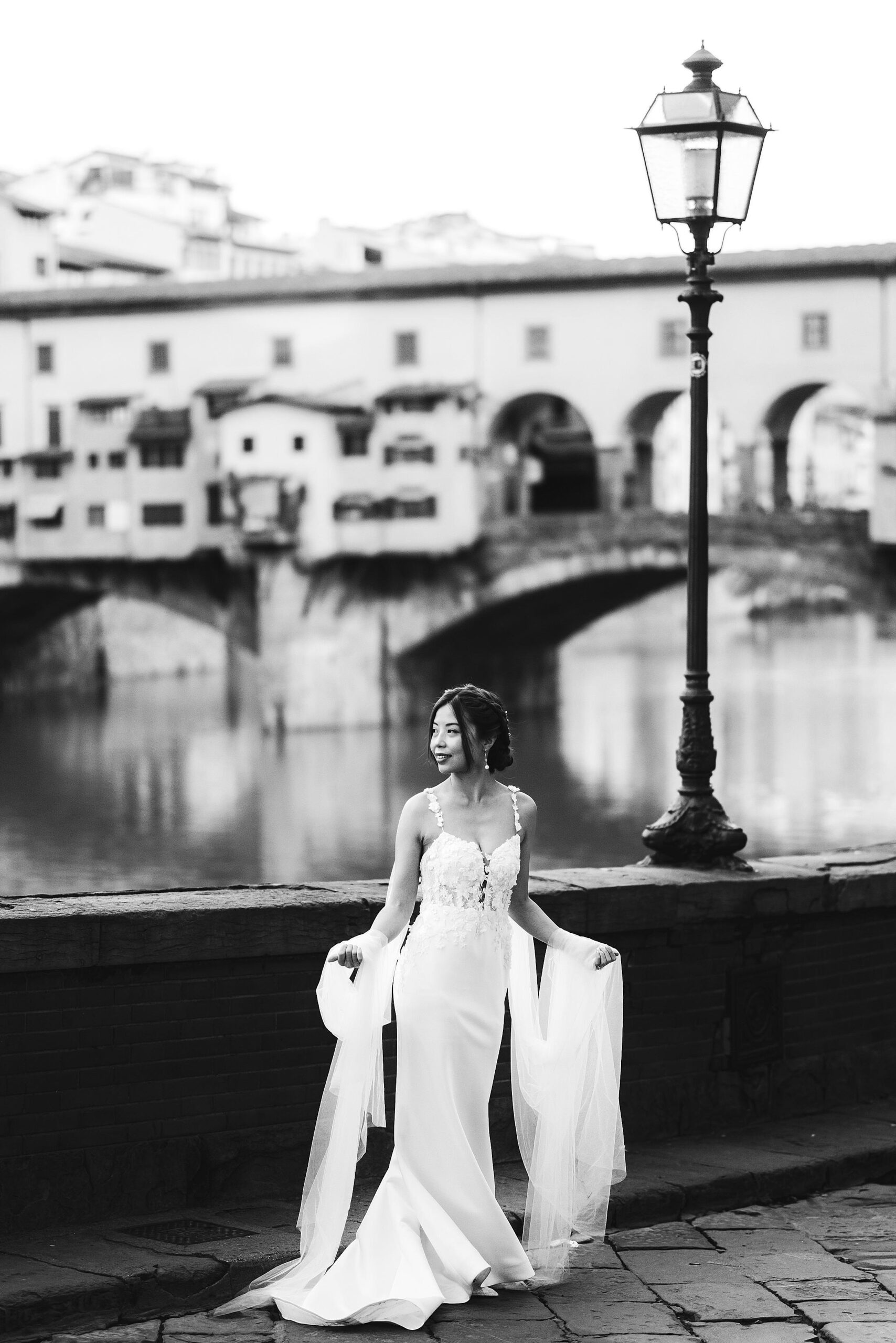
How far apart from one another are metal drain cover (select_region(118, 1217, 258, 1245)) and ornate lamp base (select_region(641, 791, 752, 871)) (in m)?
1.41

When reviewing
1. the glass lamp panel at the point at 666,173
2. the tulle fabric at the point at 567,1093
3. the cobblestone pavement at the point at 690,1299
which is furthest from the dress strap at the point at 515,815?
the glass lamp panel at the point at 666,173

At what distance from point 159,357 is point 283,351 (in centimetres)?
213

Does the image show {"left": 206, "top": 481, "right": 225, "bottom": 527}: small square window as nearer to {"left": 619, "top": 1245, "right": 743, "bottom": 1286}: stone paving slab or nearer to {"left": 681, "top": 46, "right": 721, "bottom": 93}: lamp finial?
{"left": 681, "top": 46, "right": 721, "bottom": 93}: lamp finial

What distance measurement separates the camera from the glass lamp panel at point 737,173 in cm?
459

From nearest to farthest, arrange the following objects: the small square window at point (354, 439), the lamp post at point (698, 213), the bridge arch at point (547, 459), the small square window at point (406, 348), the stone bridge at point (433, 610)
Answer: the lamp post at point (698, 213) < the stone bridge at point (433, 610) < the small square window at point (406, 348) < the small square window at point (354, 439) < the bridge arch at point (547, 459)

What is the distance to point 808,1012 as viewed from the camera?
4.41 m

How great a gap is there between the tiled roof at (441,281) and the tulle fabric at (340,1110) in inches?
964

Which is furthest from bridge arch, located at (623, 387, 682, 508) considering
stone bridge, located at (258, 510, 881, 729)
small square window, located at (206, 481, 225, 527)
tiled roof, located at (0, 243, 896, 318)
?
small square window, located at (206, 481, 225, 527)

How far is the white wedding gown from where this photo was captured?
301cm

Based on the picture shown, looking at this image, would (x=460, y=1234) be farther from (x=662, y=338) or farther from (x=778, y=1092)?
(x=662, y=338)

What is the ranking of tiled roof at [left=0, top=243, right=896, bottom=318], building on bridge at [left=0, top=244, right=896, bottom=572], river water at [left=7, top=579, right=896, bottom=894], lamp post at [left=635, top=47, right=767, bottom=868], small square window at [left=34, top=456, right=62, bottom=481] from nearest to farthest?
lamp post at [left=635, top=47, right=767, bottom=868] → river water at [left=7, top=579, right=896, bottom=894] → tiled roof at [left=0, top=243, right=896, bottom=318] → building on bridge at [left=0, top=244, right=896, bottom=572] → small square window at [left=34, top=456, right=62, bottom=481]

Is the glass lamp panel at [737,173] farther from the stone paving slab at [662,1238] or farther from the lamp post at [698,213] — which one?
the stone paving slab at [662,1238]

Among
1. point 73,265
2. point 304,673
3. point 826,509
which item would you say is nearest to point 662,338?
point 826,509

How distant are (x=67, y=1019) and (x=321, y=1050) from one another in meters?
0.51
